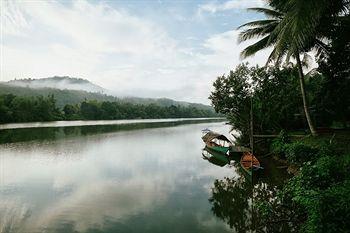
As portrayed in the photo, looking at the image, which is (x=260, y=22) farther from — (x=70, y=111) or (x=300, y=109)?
(x=70, y=111)

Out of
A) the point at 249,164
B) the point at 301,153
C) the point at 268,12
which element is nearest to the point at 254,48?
the point at 268,12

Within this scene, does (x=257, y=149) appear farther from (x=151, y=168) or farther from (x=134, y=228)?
(x=134, y=228)

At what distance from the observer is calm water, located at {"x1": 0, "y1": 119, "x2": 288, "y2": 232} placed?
40.3 ft

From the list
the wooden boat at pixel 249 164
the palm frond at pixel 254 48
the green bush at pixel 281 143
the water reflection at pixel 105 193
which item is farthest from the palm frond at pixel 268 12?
the water reflection at pixel 105 193

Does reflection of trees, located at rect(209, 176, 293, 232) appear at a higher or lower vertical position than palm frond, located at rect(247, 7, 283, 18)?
lower

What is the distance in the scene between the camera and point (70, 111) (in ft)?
385

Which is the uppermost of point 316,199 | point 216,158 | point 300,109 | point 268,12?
point 268,12

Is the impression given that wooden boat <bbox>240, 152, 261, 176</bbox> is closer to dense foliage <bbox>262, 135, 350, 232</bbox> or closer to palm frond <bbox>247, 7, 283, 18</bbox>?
dense foliage <bbox>262, 135, 350, 232</bbox>

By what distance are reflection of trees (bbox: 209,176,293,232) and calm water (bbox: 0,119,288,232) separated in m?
0.05

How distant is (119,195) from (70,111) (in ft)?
354

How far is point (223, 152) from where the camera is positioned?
30297 mm

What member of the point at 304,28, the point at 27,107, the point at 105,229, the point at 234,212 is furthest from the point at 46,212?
the point at 27,107

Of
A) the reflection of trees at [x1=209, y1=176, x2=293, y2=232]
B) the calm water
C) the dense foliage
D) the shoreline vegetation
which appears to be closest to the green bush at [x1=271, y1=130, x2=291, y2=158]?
the shoreline vegetation

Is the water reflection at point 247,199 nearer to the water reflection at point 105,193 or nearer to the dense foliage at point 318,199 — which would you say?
the dense foliage at point 318,199
